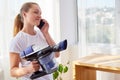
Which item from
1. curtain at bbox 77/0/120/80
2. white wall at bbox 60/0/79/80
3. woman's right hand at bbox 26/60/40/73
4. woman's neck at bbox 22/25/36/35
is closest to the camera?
woman's right hand at bbox 26/60/40/73

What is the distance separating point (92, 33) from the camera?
2744 millimetres

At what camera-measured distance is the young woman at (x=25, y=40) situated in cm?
141

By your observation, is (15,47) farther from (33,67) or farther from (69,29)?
(69,29)

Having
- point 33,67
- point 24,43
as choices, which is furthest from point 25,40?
point 33,67

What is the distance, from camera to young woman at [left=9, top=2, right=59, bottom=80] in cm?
141

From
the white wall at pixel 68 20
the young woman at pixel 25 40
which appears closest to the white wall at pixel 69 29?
the white wall at pixel 68 20

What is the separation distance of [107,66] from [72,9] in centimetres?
138

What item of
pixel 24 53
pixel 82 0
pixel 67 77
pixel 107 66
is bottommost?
pixel 67 77

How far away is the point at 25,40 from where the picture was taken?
4.77ft

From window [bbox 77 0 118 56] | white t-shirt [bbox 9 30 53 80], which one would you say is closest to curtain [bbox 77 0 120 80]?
window [bbox 77 0 118 56]

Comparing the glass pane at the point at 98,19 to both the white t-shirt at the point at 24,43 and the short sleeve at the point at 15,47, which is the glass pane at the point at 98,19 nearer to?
Result: the white t-shirt at the point at 24,43

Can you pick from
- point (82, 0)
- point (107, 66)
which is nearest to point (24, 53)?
point (107, 66)

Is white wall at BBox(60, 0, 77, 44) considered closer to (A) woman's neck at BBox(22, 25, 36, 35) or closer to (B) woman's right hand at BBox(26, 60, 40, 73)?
(A) woman's neck at BBox(22, 25, 36, 35)

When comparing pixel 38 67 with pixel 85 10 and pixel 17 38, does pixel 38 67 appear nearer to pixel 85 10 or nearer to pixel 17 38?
pixel 17 38
